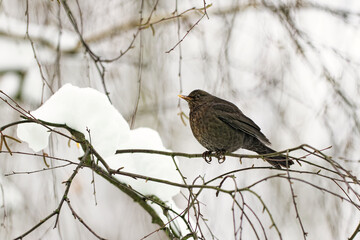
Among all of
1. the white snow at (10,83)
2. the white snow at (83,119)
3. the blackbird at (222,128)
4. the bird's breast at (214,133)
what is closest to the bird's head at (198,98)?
the blackbird at (222,128)

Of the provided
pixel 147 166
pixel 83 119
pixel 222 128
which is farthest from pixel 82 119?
pixel 222 128

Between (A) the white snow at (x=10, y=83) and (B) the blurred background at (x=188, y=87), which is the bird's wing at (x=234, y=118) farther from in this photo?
(A) the white snow at (x=10, y=83)

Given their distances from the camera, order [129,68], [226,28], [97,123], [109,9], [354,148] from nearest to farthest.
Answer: [97,123] < [354,148] < [226,28] < [109,9] < [129,68]

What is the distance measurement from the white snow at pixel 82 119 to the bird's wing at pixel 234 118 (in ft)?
4.24

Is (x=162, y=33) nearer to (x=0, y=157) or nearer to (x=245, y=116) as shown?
(x=245, y=116)

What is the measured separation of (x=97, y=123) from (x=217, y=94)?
1031mm

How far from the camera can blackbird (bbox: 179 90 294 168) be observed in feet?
11.0

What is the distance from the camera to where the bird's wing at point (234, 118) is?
11.0ft

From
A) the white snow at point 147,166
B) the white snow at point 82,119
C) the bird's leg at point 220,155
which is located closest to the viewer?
the white snow at point 82,119

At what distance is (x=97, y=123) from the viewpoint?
87.8 inches

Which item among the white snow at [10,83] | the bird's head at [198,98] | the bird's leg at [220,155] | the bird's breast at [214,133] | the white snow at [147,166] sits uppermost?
the white snow at [10,83]

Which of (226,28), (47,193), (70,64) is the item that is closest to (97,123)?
(47,193)

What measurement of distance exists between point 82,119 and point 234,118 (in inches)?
59.5

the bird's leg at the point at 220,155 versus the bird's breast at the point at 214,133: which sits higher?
the bird's breast at the point at 214,133
